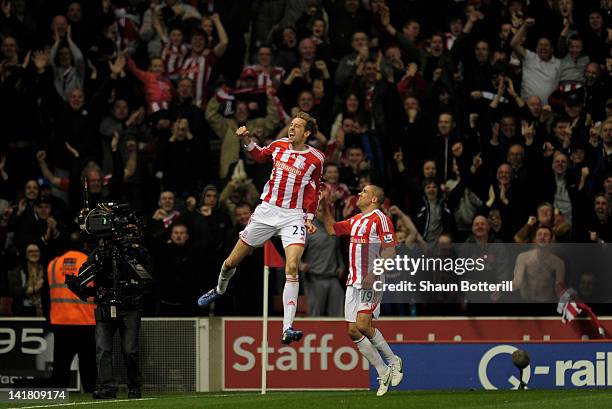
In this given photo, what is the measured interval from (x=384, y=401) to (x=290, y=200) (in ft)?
8.54

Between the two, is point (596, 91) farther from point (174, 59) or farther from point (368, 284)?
point (368, 284)

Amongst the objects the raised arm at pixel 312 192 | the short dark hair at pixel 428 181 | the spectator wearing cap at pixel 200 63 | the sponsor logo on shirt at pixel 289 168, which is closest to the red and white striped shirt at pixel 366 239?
the raised arm at pixel 312 192

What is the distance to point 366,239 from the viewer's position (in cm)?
1795

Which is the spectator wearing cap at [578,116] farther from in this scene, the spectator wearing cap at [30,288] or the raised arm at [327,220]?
the spectator wearing cap at [30,288]

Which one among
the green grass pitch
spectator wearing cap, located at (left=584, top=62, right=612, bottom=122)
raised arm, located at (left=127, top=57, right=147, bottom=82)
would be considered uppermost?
raised arm, located at (left=127, top=57, right=147, bottom=82)

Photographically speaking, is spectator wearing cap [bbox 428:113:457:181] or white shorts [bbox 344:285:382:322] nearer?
white shorts [bbox 344:285:382:322]

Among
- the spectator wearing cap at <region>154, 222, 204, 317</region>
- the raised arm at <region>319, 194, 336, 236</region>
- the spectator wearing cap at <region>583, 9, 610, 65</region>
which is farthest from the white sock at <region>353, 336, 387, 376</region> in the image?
the spectator wearing cap at <region>583, 9, 610, 65</region>

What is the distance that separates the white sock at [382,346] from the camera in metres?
18.0

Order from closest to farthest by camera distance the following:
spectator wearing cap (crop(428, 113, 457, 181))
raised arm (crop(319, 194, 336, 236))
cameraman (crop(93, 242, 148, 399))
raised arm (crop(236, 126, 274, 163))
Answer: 1. raised arm (crop(236, 126, 274, 163))
2. raised arm (crop(319, 194, 336, 236))
3. cameraman (crop(93, 242, 148, 399))
4. spectator wearing cap (crop(428, 113, 457, 181))

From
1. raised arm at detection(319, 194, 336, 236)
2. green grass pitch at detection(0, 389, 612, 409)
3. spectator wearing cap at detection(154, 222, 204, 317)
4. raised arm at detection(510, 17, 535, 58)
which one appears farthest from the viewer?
raised arm at detection(510, 17, 535, 58)

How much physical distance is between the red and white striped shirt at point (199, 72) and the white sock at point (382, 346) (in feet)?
28.2

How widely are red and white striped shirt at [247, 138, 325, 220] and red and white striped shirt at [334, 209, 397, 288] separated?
611 millimetres

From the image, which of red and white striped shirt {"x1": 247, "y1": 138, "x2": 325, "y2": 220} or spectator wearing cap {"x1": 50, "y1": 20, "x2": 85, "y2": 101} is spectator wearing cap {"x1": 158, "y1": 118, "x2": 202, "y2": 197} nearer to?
spectator wearing cap {"x1": 50, "y1": 20, "x2": 85, "y2": 101}

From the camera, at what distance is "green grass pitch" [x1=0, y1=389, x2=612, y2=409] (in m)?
16.4
